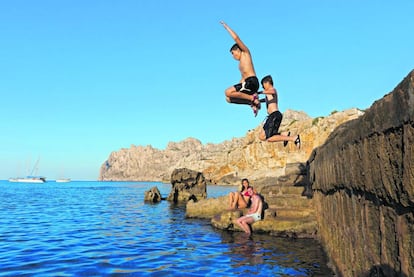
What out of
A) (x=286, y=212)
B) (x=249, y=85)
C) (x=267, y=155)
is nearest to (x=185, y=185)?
(x=286, y=212)

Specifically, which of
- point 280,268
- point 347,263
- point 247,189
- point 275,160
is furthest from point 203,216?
point 275,160

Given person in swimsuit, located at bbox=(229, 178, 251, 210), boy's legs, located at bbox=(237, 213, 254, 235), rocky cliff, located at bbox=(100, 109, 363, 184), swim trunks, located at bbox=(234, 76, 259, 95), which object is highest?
rocky cliff, located at bbox=(100, 109, 363, 184)

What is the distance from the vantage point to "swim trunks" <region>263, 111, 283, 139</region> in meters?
9.24

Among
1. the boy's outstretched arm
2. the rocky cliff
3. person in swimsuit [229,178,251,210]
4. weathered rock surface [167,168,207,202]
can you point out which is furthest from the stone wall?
the rocky cliff

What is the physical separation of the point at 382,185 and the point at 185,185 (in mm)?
39040

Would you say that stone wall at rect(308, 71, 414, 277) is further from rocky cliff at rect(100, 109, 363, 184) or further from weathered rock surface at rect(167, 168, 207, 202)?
rocky cliff at rect(100, 109, 363, 184)

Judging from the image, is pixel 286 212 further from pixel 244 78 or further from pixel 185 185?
pixel 185 185

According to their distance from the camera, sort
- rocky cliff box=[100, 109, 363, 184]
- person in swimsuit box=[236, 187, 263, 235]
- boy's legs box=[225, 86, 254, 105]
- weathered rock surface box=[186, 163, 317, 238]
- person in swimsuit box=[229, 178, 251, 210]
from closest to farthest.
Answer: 1. boy's legs box=[225, 86, 254, 105]
2. weathered rock surface box=[186, 163, 317, 238]
3. person in swimsuit box=[236, 187, 263, 235]
4. person in swimsuit box=[229, 178, 251, 210]
5. rocky cliff box=[100, 109, 363, 184]

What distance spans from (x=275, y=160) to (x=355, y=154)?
318 feet

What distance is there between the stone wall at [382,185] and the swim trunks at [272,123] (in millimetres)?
2819

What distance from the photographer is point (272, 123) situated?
9242mm

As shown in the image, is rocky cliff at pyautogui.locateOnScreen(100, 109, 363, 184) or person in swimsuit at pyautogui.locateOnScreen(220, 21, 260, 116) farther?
rocky cliff at pyautogui.locateOnScreen(100, 109, 363, 184)

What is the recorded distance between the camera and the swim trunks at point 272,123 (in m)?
9.24

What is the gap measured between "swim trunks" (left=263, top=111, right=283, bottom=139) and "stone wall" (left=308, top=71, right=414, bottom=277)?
2.82 metres
